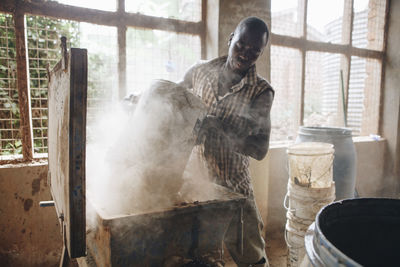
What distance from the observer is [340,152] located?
363 cm

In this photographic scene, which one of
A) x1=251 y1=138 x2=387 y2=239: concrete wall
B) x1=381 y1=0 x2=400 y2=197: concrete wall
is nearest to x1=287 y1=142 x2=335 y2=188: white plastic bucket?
x1=251 y1=138 x2=387 y2=239: concrete wall

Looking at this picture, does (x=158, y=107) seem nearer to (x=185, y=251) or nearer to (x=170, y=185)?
(x=170, y=185)

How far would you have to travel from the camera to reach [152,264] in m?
1.29

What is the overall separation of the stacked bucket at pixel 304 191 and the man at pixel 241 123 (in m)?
0.82

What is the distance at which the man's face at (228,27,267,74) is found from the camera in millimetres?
2176

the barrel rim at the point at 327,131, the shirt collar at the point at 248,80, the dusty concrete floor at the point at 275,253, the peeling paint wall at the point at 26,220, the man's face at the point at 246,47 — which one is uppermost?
the man's face at the point at 246,47

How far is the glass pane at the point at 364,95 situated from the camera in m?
5.53

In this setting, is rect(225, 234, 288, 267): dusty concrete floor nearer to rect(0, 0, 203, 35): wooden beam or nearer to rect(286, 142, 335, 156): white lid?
rect(286, 142, 335, 156): white lid

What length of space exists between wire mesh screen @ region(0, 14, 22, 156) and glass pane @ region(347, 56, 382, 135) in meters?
5.92

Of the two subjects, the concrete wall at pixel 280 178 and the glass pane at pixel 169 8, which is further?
the concrete wall at pixel 280 178

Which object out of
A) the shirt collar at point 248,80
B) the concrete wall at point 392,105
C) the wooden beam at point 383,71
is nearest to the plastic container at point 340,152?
the shirt collar at point 248,80

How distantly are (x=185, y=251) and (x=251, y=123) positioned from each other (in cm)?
129

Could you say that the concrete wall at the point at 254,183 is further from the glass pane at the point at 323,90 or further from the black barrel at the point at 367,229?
the black barrel at the point at 367,229

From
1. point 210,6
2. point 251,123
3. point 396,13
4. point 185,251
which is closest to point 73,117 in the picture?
point 185,251
